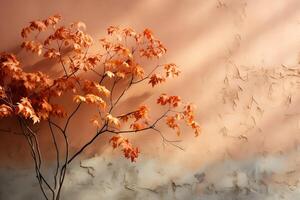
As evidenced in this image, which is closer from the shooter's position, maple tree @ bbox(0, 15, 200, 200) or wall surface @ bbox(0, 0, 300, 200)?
→ maple tree @ bbox(0, 15, 200, 200)

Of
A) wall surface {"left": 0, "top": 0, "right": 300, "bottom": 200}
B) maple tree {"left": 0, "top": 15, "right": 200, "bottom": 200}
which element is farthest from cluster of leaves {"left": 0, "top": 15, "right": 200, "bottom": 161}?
wall surface {"left": 0, "top": 0, "right": 300, "bottom": 200}

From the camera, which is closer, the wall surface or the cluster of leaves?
the cluster of leaves

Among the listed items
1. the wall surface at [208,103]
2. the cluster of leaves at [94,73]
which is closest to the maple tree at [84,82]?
the cluster of leaves at [94,73]

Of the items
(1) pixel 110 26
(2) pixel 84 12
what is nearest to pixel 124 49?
(1) pixel 110 26

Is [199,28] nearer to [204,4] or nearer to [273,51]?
[204,4]

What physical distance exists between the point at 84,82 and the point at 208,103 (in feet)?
3.63

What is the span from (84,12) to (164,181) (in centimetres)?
161

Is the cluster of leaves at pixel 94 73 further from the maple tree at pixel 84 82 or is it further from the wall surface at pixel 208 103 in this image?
the wall surface at pixel 208 103

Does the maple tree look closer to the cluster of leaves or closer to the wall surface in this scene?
the cluster of leaves

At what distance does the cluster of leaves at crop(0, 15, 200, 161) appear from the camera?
10.7ft

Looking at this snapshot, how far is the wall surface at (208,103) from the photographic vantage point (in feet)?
11.6

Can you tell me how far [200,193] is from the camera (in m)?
3.66

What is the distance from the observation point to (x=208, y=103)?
3.71 meters

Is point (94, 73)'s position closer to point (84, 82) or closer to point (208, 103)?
point (84, 82)
